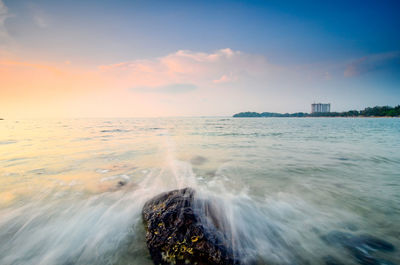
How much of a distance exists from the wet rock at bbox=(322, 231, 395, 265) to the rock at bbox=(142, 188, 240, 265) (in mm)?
2215

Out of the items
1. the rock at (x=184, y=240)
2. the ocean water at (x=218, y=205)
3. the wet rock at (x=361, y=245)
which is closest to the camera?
the rock at (x=184, y=240)

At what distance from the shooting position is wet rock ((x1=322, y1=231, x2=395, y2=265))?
9.27 ft

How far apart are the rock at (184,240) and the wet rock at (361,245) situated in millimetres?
2215

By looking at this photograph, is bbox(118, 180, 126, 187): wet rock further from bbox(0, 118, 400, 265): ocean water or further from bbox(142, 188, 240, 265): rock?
bbox(142, 188, 240, 265): rock

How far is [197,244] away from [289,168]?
696 centimetres

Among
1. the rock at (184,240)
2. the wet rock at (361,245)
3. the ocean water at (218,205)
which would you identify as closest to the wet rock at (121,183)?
the ocean water at (218,205)

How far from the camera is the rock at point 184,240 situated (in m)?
2.48

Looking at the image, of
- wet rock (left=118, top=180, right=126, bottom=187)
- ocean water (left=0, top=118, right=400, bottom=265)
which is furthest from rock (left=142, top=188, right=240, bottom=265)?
wet rock (left=118, top=180, right=126, bottom=187)

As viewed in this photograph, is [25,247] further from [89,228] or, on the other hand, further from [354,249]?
[354,249]

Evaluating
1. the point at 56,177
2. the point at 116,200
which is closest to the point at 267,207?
the point at 116,200

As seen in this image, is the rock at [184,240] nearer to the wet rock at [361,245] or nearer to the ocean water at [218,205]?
the ocean water at [218,205]

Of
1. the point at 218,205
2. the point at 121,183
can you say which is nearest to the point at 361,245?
the point at 218,205

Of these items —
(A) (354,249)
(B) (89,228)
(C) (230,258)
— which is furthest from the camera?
(B) (89,228)

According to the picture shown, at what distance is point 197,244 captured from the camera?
2.58m
